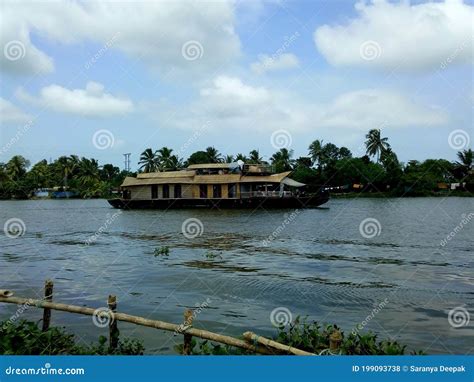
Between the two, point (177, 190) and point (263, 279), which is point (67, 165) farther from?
point (263, 279)

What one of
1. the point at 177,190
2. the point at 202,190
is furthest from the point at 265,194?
the point at 177,190

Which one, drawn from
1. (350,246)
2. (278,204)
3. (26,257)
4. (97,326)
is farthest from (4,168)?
(97,326)

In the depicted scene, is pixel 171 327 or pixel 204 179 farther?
pixel 204 179

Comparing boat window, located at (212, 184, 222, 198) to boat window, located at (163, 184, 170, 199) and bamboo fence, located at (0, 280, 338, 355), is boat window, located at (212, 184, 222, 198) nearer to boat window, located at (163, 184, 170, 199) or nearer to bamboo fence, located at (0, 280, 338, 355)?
boat window, located at (163, 184, 170, 199)

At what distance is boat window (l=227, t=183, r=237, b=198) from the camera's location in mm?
56281

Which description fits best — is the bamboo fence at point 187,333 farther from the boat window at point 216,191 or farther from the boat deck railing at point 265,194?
the boat window at point 216,191

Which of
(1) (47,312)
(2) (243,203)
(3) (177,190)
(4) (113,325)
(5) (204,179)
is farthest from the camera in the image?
(3) (177,190)

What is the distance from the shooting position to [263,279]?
16281 millimetres

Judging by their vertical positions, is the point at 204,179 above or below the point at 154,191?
above

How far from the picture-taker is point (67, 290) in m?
14.8

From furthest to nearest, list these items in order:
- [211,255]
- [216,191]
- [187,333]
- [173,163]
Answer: [173,163]
[216,191]
[211,255]
[187,333]

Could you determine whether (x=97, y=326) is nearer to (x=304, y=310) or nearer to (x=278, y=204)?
(x=304, y=310)

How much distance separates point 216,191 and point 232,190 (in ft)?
6.64

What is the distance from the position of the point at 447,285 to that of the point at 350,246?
31.9 feet
